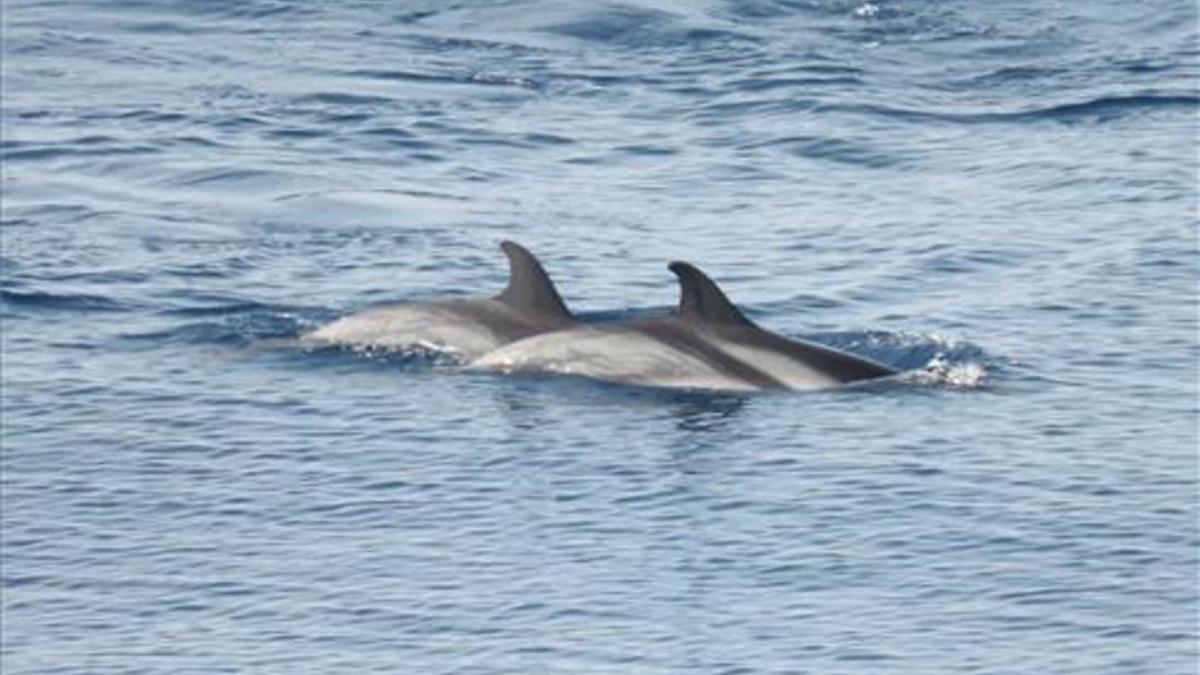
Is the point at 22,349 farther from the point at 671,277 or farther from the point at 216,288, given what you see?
the point at 671,277

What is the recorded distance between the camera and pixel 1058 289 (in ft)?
107

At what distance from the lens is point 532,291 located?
30203 millimetres

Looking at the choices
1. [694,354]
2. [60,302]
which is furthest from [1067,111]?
[694,354]

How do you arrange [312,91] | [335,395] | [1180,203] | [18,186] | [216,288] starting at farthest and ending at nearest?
[312,91] → [18,186] → [1180,203] → [216,288] → [335,395]

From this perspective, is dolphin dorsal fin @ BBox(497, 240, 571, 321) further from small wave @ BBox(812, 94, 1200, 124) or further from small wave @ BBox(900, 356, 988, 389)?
small wave @ BBox(812, 94, 1200, 124)

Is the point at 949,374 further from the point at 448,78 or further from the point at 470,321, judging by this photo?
the point at 448,78

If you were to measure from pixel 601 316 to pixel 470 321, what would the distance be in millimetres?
2100

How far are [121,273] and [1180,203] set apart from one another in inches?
383

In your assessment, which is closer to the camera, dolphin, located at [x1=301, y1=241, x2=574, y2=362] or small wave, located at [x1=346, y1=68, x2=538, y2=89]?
dolphin, located at [x1=301, y1=241, x2=574, y2=362]

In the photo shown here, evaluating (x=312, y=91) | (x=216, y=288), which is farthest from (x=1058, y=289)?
(x=312, y=91)

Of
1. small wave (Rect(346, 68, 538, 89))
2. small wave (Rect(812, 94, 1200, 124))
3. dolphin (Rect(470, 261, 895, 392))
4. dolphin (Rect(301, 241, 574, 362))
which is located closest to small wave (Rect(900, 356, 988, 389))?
dolphin (Rect(470, 261, 895, 392))

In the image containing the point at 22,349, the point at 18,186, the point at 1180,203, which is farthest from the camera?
the point at 18,186

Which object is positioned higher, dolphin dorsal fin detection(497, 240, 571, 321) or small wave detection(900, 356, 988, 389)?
dolphin dorsal fin detection(497, 240, 571, 321)

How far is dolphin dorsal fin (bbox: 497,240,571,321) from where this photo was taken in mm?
29891
